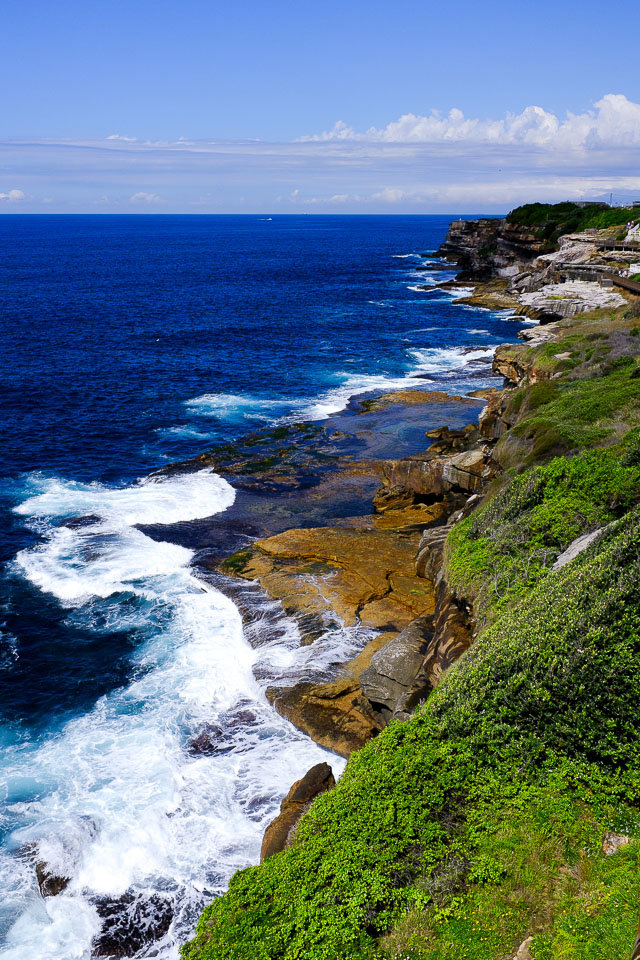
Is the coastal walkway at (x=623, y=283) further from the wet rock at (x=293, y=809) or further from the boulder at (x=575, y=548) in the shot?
the wet rock at (x=293, y=809)

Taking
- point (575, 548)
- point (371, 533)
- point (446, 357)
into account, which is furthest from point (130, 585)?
point (446, 357)

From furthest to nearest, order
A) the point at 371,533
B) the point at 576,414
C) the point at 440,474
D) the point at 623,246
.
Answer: the point at 623,246 < the point at 440,474 < the point at 371,533 < the point at 576,414

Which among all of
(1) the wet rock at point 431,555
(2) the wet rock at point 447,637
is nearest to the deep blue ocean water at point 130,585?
(2) the wet rock at point 447,637

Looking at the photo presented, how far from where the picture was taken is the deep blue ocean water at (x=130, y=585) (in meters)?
15.9

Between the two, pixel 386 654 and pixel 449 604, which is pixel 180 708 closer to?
pixel 386 654

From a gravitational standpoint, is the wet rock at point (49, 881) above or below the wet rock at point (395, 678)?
below

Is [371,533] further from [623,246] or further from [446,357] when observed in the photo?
[623,246]

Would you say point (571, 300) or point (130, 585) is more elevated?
point (571, 300)

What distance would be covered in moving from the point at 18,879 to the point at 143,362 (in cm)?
5426

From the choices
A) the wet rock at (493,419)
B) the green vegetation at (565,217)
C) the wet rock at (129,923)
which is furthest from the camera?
the green vegetation at (565,217)

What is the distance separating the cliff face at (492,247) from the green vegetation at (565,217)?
1.72 metres

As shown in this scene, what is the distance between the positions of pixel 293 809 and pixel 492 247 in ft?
380

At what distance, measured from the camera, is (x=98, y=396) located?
175 ft

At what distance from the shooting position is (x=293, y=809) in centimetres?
1441
